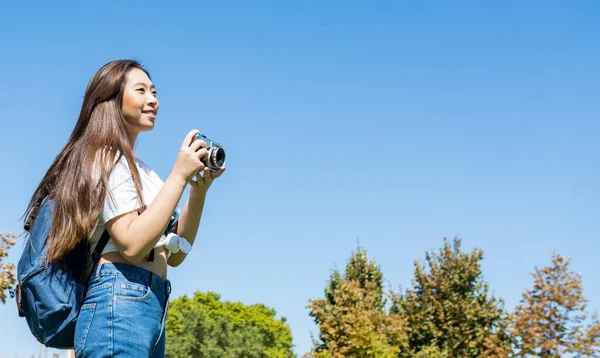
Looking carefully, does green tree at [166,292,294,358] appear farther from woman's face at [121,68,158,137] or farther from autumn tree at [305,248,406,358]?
woman's face at [121,68,158,137]

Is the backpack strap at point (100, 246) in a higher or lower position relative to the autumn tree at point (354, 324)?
lower

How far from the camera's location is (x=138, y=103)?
3020 millimetres

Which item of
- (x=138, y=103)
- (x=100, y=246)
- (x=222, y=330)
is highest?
(x=222, y=330)

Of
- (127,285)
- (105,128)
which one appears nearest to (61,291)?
(127,285)

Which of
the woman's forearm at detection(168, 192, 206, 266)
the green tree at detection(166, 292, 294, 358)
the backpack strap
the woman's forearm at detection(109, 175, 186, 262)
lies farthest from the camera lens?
the green tree at detection(166, 292, 294, 358)

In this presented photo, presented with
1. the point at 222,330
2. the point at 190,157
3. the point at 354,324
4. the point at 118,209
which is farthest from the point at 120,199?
the point at 222,330

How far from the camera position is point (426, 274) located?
2756cm

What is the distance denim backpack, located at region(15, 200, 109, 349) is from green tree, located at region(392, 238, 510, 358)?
23.8 metres

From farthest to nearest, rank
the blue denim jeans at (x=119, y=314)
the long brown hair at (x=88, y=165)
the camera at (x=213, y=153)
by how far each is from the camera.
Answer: the camera at (x=213, y=153) → the long brown hair at (x=88, y=165) → the blue denim jeans at (x=119, y=314)

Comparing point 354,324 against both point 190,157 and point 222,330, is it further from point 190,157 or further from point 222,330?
point 222,330

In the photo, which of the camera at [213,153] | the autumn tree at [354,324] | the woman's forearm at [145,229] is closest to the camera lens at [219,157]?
Result: the camera at [213,153]

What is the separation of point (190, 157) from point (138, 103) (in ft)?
1.29

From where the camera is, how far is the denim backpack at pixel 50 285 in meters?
2.64

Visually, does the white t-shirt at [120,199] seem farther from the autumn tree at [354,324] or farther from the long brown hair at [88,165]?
the autumn tree at [354,324]
